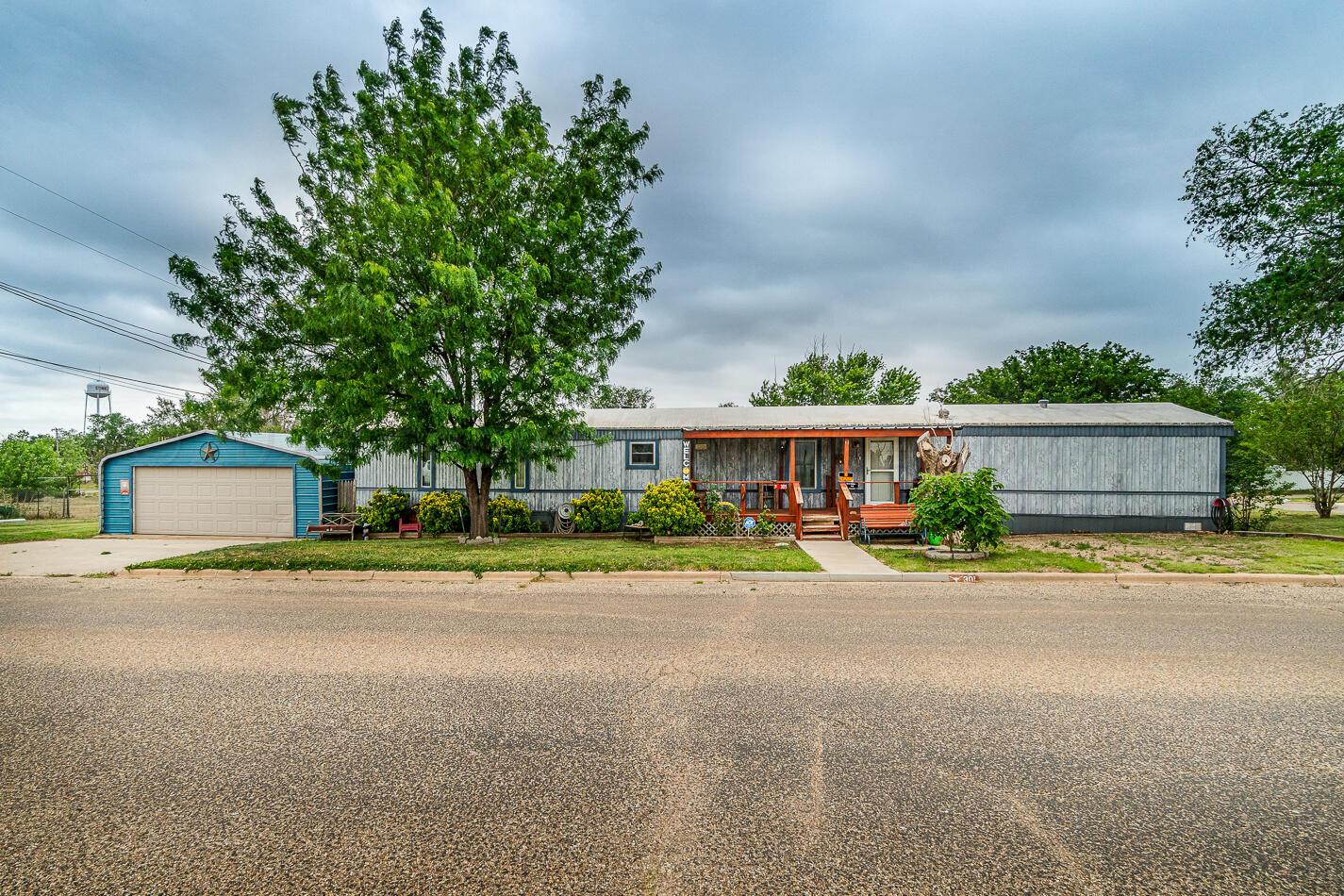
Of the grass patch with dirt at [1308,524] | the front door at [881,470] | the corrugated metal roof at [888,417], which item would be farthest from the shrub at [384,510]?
the grass patch with dirt at [1308,524]

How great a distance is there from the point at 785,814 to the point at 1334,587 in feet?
35.4

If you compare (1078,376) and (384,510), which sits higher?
(1078,376)

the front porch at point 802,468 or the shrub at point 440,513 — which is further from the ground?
the front porch at point 802,468

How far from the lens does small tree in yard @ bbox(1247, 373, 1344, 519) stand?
16.2 metres

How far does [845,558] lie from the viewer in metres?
10.8

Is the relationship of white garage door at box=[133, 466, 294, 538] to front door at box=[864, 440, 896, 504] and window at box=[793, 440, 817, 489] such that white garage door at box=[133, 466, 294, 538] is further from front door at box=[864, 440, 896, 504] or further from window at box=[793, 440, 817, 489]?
front door at box=[864, 440, 896, 504]

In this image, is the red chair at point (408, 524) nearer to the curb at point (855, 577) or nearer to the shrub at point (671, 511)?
the shrub at point (671, 511)

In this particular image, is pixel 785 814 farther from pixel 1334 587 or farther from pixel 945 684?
pixel 1334 587

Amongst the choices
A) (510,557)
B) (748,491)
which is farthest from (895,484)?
(510,557)

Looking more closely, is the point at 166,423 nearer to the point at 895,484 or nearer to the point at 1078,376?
the point at 895,484

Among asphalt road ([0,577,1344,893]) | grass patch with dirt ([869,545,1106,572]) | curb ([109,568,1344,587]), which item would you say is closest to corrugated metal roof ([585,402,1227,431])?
grass patch with dirt ([869,545,1106,572])

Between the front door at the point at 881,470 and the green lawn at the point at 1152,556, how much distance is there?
3558mm

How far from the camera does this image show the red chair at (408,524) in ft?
49.0

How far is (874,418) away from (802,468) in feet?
8.65
